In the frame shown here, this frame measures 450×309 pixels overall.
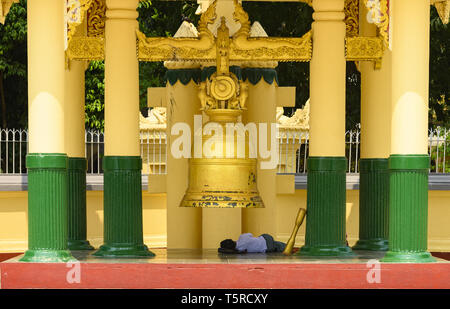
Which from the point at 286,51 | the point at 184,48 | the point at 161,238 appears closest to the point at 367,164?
the point at 286,51

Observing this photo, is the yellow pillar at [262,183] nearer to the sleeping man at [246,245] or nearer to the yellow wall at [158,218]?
the sleeping man at [246,245]

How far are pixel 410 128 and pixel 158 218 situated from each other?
6.52 meters

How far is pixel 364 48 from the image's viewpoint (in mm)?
13094

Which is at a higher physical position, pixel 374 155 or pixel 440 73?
pixel 440 73

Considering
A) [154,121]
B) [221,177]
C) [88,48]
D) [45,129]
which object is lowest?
[221,177]

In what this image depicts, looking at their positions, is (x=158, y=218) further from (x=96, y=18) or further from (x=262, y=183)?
(x=96, y=18)

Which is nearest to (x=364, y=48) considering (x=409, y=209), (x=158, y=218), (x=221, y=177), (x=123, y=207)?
(x=221, y=177)

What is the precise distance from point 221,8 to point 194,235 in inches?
121

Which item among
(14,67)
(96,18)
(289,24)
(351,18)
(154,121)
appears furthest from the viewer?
(289,24)

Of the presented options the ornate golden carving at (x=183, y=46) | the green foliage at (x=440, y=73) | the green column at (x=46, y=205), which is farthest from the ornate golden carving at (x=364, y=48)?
the green foliage at (x=440, y=73)

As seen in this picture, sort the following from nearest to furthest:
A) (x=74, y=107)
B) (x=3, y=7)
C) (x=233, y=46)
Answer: (x=233, y=46) → (x=3, y=7) → (x=74, y=107)

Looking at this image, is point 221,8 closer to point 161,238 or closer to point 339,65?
point 339,65

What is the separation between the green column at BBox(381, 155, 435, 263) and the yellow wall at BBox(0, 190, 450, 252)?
5.44 meters

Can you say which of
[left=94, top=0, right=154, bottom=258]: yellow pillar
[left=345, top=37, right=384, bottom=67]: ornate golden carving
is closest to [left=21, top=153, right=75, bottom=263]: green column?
[left=94, top=0, right=154, bottom=258]: yellow pillar
